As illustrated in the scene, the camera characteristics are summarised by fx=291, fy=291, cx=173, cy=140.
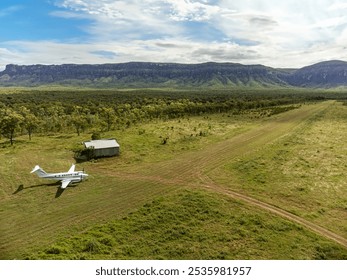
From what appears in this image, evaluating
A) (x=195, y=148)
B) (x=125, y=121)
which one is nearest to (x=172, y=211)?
(x=195, y=148)

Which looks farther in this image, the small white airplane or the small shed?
the small shed

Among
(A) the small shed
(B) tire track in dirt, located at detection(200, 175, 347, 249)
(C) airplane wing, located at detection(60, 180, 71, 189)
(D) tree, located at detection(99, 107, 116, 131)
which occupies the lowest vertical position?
(B) tire track in dirt, located at detection(200, 175, 347, 249)

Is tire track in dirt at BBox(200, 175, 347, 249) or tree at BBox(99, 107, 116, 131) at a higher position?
tree at BBox(99, 107, 116, 131)

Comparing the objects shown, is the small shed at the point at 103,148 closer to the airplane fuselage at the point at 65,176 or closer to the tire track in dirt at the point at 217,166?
the tire track in dirt at the point at 217,166

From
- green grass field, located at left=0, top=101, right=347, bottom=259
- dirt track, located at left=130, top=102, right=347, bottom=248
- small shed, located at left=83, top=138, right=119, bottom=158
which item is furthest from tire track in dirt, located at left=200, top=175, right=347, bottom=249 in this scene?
small shed, located at left=83, top=138, right=119, bottom=158

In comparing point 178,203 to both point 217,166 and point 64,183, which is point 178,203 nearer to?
point 217,166

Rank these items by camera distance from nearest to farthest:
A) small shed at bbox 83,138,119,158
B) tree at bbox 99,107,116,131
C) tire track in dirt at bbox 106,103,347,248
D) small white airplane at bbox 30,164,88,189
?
tire track in dirt at bbox 106,103,347,248
small white airplane at bbox 30,164,88,189
small shed at bbox 83,138,119,158
tree at bbox 99,107,116,131

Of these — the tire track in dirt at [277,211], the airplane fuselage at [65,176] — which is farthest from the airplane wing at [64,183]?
the tire track in dirt at [277,211]

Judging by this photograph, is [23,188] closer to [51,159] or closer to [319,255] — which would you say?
[51,159]

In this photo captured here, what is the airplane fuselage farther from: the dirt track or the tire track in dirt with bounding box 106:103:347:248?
the dirt track

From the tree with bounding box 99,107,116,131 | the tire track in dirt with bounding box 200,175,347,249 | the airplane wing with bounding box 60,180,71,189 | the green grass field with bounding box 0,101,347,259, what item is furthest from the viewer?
the tree with bounding box 99,107,116,131
